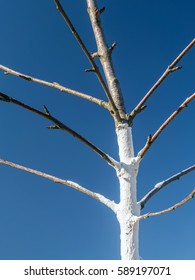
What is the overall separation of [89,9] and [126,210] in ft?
6.07

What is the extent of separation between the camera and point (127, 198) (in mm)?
2312

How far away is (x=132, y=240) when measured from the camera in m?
2.21

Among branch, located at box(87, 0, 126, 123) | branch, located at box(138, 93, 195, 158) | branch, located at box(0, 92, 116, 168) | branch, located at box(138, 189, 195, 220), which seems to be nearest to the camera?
branch, located at box(138, 189, 195, 220)

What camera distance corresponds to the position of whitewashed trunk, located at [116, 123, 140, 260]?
2205 millimetres

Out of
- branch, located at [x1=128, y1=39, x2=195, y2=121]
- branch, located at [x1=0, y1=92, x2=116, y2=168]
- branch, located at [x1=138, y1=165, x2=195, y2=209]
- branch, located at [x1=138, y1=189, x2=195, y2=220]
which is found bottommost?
branch, located at [x1=138, y1=189, x2=195, y2=220]

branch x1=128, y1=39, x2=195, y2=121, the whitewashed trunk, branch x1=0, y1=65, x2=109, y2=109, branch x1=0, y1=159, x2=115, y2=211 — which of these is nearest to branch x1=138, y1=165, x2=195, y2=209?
→ the whitewashed trunk

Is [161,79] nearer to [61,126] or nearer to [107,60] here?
[107,60]

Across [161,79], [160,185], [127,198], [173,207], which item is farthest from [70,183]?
[161,79]

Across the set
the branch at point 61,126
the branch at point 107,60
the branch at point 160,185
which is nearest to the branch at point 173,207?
the branch at point 160,185

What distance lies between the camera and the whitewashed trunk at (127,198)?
2.21 meters

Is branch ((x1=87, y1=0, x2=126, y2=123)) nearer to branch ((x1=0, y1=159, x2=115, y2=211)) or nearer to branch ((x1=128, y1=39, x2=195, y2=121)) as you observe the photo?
branch ((x1=128, y1=39, x2=195, y2=121))
